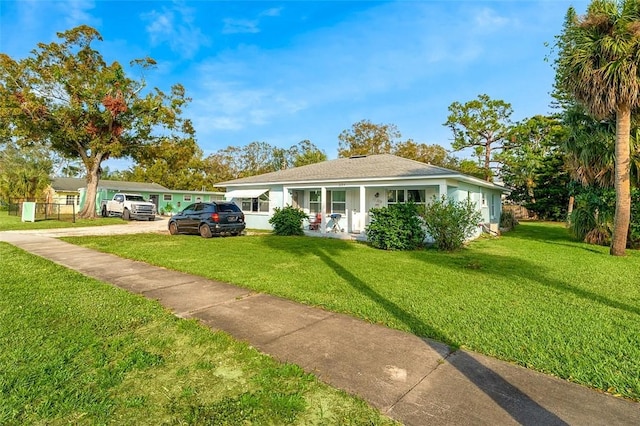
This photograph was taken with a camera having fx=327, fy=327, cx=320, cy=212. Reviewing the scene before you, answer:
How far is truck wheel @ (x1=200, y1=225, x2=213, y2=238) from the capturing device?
14602mm

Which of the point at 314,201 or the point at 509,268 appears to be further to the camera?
the point at 314,201

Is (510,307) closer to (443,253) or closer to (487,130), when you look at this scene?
(443,253)

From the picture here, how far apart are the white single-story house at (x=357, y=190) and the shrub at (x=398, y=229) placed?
98.9 inches

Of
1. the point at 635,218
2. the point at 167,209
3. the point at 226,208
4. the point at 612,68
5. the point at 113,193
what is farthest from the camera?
the point at 167,209

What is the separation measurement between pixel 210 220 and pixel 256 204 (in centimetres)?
599

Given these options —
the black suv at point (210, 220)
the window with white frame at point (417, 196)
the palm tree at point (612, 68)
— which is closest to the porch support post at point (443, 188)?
the window with white frame at point (417, 196)

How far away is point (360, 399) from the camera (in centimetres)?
273

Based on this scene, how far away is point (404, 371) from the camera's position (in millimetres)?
3201

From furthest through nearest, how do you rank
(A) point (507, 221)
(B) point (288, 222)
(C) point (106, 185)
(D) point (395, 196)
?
(C) point (106, 185)
(A) point (507, 221)
(D) point (395, 196)
(B) point (288, 222)

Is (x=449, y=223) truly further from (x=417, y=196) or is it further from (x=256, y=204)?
(x=256, y=204)

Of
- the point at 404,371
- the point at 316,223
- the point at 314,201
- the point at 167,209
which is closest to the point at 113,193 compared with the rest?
the point at 167,209

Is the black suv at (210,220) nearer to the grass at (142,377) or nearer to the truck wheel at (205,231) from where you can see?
the truck wheel at (205,231)

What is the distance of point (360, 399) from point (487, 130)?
38348 millimetres

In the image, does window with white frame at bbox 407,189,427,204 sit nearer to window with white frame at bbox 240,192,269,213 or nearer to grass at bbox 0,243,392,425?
window with white frame at bbox 240,192,269,213
